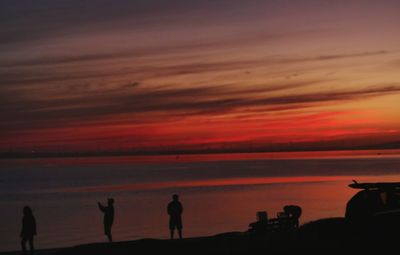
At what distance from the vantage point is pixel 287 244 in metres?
16.4

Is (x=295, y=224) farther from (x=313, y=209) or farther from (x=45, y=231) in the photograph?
(x=313, y=209)

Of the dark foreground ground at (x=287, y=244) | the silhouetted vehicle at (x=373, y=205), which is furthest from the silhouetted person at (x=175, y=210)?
the silhouetted vehicle at (x=373, y=205)

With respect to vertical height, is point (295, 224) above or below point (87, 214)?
below

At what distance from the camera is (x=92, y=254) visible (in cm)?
1759

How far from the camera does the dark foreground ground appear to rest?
14.4 metres

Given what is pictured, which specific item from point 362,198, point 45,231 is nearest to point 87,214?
point 45,231

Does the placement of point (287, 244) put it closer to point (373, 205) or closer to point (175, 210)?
point (373, 205)

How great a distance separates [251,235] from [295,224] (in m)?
2.17

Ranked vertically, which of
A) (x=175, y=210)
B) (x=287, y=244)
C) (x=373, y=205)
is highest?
(x=175, y=210)

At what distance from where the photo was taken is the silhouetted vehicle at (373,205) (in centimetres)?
1478

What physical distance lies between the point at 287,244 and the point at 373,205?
6.85 ft

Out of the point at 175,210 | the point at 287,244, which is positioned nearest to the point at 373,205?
the point at 287,244

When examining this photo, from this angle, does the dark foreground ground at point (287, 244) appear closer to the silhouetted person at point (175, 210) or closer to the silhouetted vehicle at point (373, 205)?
the silhouetted vehicle at point (373, 205)

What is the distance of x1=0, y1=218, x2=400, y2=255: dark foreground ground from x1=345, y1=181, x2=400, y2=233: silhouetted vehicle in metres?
0.17
